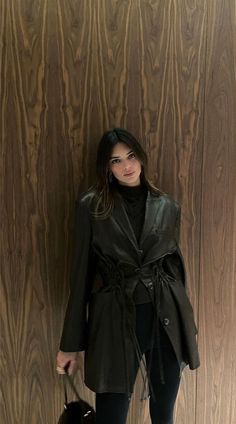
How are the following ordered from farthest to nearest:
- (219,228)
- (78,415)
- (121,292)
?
1. (219,228)
2. (78,415)
3. (121,292)

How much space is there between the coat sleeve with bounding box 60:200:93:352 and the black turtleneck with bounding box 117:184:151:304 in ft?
0.50

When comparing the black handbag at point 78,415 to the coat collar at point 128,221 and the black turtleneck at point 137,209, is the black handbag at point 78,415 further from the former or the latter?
the coat collar at point 128,221

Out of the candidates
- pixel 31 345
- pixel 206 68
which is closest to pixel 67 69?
pixel 206 68

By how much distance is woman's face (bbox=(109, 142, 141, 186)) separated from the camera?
1.38 meters

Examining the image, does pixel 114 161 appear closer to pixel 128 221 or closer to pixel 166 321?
pixel 128 221

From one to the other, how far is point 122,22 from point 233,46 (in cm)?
47

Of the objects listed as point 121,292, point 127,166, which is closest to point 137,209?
point 127,166

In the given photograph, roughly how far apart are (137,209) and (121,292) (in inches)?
11.8

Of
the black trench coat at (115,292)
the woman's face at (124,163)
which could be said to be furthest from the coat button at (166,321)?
the woman's face at (124,163)

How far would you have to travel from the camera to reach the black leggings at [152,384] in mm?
1392

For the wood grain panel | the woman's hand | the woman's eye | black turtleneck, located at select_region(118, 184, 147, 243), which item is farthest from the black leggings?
the woman's eye

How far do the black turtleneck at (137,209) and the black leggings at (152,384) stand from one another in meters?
0.04

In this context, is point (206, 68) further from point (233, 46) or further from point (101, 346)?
point (101, 346)

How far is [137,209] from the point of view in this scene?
4.72 ft
